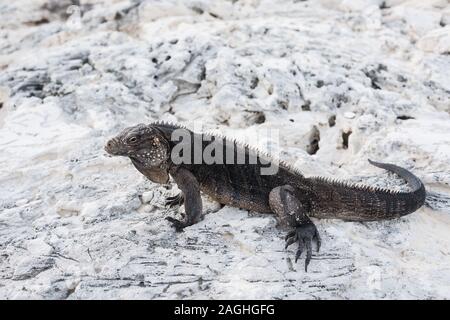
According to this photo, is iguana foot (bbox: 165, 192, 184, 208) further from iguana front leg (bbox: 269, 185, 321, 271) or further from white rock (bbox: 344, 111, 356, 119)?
white rock (bbox: 344, 111, 356, 119)

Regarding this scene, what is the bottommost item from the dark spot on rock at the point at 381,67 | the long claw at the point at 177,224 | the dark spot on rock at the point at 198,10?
the long claw at the point at 177,224

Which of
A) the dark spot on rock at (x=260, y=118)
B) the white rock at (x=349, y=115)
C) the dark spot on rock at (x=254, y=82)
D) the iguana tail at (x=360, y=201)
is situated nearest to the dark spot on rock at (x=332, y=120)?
the white rock at (x=349, y=115)

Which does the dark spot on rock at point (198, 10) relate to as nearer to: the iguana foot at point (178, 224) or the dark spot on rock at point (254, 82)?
the dark spot on rock at point (254, 82)

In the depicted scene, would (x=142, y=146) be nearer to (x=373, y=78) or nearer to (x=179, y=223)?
(x=179, y=223)

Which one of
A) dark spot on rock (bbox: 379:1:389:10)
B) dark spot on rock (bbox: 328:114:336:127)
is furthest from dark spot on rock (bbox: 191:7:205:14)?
dark spot on rock (bbox: 328:114:336:127)

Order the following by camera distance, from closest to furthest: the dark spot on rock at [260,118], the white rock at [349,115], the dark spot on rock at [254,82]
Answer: the white rock at [349,115] → the dark spot on rock at [260,118] → the dark spot on rock at [254,82]
